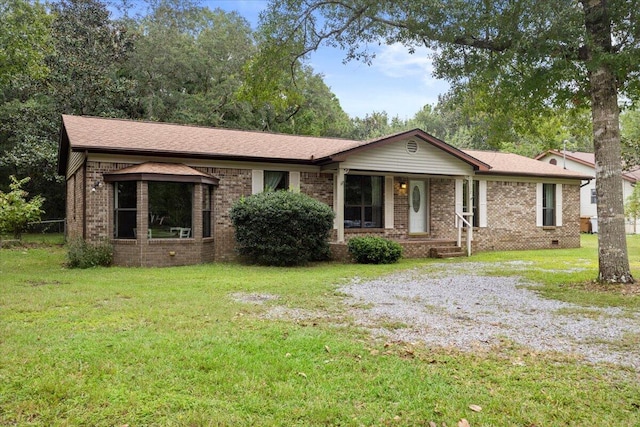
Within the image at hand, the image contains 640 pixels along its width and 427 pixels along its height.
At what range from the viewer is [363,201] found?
1435 cm

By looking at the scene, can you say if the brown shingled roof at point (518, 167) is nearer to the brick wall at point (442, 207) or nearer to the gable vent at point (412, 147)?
the brick wall at point (442, 207)

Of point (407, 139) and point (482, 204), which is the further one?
point (482, 204)

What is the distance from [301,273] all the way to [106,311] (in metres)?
Result: 4.80

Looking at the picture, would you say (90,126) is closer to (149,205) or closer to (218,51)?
(149,205)

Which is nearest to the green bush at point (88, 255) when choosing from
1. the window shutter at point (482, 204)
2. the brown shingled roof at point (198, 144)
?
the brown shingled roof at point (198, 144)

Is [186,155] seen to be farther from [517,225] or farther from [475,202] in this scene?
[517,225]

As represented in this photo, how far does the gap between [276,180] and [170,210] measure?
3.15 metres

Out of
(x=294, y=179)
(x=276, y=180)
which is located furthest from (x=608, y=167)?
(x=276, y=180)

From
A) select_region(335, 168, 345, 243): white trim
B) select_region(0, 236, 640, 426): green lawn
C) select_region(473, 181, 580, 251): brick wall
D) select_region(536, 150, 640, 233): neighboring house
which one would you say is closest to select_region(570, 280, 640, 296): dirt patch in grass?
select_region(0, 236, 640, 426): green lawn

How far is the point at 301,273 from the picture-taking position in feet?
32.7

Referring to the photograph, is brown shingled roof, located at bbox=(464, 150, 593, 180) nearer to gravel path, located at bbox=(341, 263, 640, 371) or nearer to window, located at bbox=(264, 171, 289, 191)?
window, located at bbox=(264, 171, 289, 191)

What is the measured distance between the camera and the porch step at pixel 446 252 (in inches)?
542

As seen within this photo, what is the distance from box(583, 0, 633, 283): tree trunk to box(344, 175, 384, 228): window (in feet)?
23.1

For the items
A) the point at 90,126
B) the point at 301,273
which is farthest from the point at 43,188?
the point at 301,273
